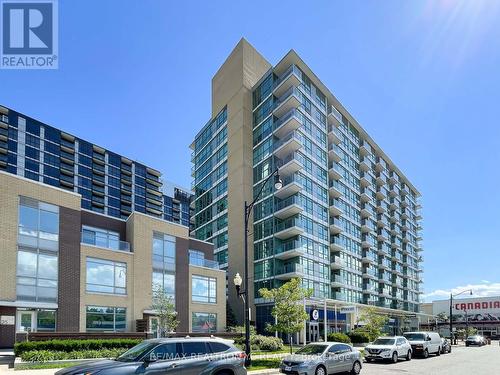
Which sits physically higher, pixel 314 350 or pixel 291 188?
pixel 291 188

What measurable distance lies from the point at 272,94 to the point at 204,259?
24.8 m

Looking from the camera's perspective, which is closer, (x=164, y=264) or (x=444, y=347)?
(x=444, y=347)

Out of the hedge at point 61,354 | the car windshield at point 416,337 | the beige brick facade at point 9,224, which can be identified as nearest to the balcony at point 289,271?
the car windshield at point 416,337

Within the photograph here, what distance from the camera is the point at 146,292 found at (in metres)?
37.0

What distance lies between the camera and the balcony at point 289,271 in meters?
51.7

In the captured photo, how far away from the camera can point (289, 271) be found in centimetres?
5253

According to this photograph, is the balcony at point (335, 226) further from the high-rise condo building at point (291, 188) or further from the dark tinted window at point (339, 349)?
the dark tinted window at point (339, 349)

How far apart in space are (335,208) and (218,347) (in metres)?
50.4

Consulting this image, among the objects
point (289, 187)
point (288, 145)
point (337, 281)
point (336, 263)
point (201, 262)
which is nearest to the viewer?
point (201, 262)

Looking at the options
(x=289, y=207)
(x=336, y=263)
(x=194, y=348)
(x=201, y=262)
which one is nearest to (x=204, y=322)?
(x=201, y=262)

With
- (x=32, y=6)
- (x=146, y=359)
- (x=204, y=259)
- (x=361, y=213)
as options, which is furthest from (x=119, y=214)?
(x=146, y=359)

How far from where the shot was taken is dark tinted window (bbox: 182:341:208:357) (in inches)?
504

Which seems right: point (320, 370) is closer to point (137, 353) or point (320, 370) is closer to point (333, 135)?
point (137, 353)

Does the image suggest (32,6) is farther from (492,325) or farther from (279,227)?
(492,325)
